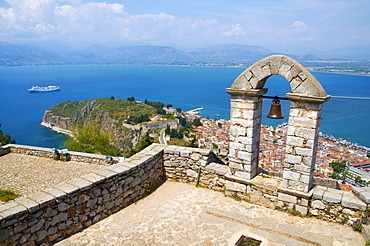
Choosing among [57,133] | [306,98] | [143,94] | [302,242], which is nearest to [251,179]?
[302,242]

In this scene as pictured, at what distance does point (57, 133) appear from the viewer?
75.5 m

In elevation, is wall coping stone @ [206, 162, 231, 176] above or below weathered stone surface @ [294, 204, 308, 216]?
above

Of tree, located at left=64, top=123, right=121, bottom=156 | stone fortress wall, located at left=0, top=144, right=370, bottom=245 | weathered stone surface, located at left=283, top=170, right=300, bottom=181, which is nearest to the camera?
stone fortress wall, located at left=0, top=144, right=370, bottom=245

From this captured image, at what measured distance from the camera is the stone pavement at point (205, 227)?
14.5ft

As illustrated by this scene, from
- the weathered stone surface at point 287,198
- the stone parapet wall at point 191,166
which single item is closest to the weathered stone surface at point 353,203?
the weathered stone surface at point 287,198

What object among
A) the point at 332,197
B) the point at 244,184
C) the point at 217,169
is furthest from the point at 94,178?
the point at 332,197

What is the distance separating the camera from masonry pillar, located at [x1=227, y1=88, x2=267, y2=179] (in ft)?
18.0

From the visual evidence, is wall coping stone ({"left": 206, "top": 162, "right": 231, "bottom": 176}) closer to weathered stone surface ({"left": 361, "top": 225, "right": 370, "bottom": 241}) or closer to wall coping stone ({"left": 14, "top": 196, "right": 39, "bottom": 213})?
weathered stone surface ({"left": 361, "top": 225, "right": 370, "bottom": 241})

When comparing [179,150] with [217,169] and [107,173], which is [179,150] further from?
[107,173]

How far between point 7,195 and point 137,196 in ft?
19.6

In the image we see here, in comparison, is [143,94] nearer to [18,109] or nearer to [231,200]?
[18,109]

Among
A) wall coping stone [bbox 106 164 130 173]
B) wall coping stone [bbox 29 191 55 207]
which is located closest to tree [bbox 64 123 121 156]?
wall coping stone [bbox 106 164 130 173]

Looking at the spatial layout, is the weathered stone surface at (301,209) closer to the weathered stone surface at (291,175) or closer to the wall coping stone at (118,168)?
the weathered stone surface at (291,175)

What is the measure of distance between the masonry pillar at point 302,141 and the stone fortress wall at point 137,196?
0.24 meters
